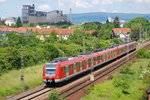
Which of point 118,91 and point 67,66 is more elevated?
point 67,66

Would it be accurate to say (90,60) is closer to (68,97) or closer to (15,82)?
(15,82)

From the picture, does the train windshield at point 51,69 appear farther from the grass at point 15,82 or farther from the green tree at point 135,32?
the green tree at point 135,32

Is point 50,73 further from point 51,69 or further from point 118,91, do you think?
point 118,91

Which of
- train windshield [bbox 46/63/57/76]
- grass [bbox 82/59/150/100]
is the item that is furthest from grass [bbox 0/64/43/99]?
grass [bbox 82/59/150/100]

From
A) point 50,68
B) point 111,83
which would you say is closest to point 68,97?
point 50,68

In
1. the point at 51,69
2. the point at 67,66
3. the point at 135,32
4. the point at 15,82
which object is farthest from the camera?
the point at 135,32

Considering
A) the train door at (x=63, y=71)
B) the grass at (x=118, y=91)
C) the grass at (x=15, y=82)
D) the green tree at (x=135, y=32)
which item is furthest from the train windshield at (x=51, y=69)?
the green tree at (x=135, y=32)

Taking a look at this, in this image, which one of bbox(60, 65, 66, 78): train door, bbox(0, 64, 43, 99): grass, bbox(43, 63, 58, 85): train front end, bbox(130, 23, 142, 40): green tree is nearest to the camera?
bbox(0, 64, 43, 99): grass

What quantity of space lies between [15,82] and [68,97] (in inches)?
368

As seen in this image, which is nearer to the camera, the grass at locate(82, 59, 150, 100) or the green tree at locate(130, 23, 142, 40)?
the grass at locate(82, 59, 150, 100)

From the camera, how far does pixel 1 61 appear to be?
132ft

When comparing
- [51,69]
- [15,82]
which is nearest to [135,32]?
[15,82]

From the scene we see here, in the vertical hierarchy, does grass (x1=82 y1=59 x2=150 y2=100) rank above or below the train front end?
below

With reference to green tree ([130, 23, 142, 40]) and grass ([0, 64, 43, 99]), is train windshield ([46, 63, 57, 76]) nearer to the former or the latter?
grass ([0, 64, 43, 99])
